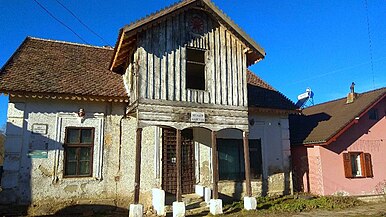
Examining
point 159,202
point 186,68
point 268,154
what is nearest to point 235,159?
point 268,154

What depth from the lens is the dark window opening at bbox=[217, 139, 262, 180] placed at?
1349cm

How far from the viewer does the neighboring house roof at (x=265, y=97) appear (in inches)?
568

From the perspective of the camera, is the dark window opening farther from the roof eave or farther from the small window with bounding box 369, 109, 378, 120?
the small window with bounding box 369, 109, 378, 120

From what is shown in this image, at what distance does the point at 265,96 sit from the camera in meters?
15.4

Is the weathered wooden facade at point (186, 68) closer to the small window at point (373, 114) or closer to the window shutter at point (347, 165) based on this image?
the window shutter at point (347, 165)

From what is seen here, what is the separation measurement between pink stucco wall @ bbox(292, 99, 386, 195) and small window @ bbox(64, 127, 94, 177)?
33.0ft

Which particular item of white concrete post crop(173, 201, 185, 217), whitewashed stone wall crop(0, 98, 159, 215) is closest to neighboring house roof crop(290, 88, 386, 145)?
white concrete post crop(173, 201, 185, 217)

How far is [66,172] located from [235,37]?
25.9 feet

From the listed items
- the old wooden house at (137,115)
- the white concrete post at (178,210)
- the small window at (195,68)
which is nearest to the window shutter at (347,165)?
the old wooden house at (137,115)

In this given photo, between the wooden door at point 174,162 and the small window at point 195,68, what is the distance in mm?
2395

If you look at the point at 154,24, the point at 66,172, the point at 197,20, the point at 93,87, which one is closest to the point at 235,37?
the point at 197,20

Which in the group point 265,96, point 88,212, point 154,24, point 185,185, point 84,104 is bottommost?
point 88,212

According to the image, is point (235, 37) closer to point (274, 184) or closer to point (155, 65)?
point (155, 65)

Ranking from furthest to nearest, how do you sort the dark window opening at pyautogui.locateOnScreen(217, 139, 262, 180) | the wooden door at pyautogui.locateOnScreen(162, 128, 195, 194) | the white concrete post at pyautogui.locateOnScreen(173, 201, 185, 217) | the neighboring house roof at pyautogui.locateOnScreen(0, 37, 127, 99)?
the dark window opening at pyautogui.locateOnScreen(217, 139, 262, 180) → the wooden door at pyautogui.locateOnScreen(162, 128, 195, 194) → the neighboring house roof at pyautogui.locateOnScreen(0, 37, 127, 99) → the white concrete post at pyautogui.locateOnScreen(173, 201, 185, 217)
